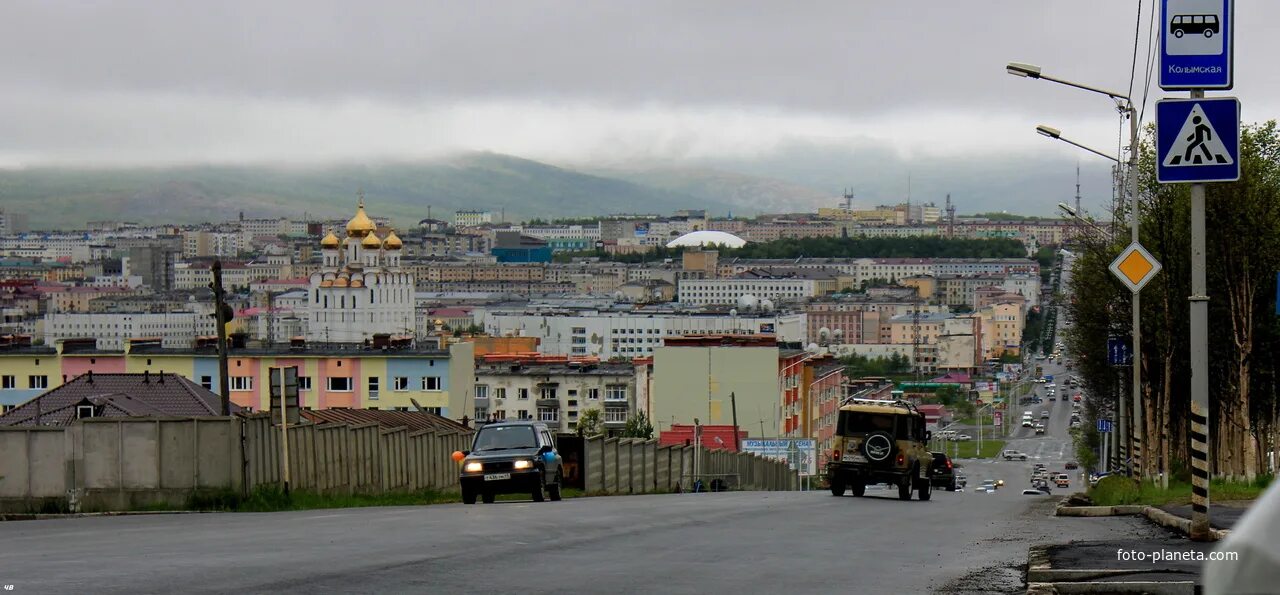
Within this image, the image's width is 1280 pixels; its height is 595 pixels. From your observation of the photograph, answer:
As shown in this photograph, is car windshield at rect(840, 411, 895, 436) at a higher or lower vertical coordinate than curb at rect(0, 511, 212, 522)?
higher

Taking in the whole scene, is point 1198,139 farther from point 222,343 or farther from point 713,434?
point 713,434

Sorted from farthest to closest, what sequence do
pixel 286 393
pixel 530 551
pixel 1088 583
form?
pixel 286 393 < pixel 530 551 < pixel 1088 583

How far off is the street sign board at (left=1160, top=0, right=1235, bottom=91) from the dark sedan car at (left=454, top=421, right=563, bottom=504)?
577 inches

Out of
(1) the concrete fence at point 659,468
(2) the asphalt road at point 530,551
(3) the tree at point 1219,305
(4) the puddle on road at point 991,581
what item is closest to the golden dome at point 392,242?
(1) the concrete fence at point 659,468

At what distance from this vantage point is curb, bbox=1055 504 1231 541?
14.9 metres

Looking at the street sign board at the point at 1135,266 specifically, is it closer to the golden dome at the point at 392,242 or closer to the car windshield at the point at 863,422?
the car windshield at the point at 863,422

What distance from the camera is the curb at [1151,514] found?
1495 cm

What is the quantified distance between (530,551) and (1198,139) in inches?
243

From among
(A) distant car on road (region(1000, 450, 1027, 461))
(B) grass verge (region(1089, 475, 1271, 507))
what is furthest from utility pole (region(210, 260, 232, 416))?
(A) distant car on road (region(1000, 450, 1027, 461))

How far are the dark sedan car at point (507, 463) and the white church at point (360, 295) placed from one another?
157m

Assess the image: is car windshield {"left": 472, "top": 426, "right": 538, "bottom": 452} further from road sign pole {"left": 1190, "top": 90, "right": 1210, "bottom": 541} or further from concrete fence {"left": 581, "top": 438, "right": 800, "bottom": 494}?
road sign pole {"left": 1190, "top": 90, "right": 1210, "bottom": 541}

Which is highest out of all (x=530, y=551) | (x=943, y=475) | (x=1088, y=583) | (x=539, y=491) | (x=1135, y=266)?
(x=1135, y=266)

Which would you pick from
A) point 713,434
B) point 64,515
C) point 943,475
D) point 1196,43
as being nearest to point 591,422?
point 713,434

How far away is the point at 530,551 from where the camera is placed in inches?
580
